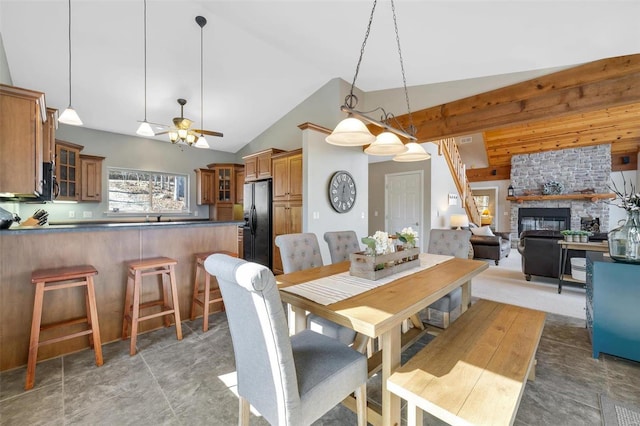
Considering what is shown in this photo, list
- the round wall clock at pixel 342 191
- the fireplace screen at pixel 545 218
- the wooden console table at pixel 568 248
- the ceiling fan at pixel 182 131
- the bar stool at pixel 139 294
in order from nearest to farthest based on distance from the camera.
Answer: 1. the bar stool at pixel 139 294
2. the ceiling fan at pixel 182 131
3. the wooden console table at pixel 568 248
4. the round wall clock at pixel 342 191
5. the fireplace screen at pixel 545 218

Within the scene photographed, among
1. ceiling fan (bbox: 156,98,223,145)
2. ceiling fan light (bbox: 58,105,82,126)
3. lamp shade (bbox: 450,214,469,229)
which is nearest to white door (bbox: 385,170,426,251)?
lamp shade (bbox: 450,214,469,229)

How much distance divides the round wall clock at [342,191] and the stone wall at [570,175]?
698 cm

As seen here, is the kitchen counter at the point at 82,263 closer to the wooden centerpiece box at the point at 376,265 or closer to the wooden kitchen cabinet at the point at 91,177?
the wooden centerpiece box at the point at 376,265

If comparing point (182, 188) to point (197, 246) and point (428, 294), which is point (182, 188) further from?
point (428, 294)

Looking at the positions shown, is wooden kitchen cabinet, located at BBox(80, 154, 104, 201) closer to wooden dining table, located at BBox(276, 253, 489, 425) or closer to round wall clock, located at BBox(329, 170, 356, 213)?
round wall clock, located at BBox(329, 170, 356, 213)

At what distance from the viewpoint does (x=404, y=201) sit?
21.2 feet

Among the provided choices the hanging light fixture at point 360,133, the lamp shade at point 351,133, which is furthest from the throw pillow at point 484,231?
the lamp shade at point 351,133

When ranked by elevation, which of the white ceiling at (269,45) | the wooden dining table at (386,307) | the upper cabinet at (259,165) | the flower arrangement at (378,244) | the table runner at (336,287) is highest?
the white ceiling at (269,45)

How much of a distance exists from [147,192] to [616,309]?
7.17 meters

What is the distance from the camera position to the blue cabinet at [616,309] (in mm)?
2078

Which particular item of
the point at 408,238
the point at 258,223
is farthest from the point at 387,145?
the point at 258,223

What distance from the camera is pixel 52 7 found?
282 cm

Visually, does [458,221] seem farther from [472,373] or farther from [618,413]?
[472,373]

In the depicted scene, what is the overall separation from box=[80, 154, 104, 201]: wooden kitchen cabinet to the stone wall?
11003mm
